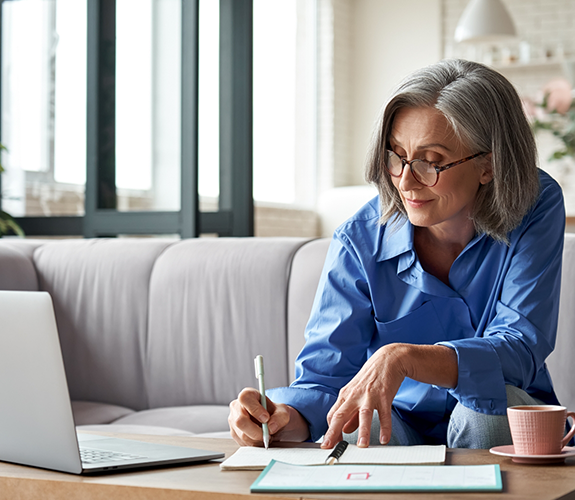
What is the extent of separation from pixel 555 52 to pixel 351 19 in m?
1.84

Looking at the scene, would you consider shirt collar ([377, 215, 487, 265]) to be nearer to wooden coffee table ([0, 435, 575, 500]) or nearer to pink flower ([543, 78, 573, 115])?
wooden coffee table ([0, 435, 575, 500])

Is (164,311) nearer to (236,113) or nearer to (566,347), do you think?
(566,347)

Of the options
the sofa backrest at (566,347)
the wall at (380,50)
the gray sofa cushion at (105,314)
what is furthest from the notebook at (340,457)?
the wall at (380,50)

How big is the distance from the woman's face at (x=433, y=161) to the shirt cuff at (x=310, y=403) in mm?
362

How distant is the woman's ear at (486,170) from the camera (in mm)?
1464

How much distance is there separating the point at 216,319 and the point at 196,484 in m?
1.57

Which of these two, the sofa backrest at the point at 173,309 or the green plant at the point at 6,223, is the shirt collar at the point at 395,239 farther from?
the green plant at the point at 6,223

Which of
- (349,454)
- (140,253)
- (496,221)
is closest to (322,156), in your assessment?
(140,253)

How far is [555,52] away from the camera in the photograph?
21.4 ft

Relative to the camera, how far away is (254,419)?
1.21 meters

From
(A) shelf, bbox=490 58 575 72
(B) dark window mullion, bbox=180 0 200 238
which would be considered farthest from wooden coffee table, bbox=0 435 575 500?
(A) shelf, bbox=490 58 575 72

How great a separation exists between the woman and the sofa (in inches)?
32.6

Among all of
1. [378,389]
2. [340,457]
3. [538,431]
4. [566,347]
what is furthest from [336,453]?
[566,347]

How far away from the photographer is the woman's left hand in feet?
3.70
